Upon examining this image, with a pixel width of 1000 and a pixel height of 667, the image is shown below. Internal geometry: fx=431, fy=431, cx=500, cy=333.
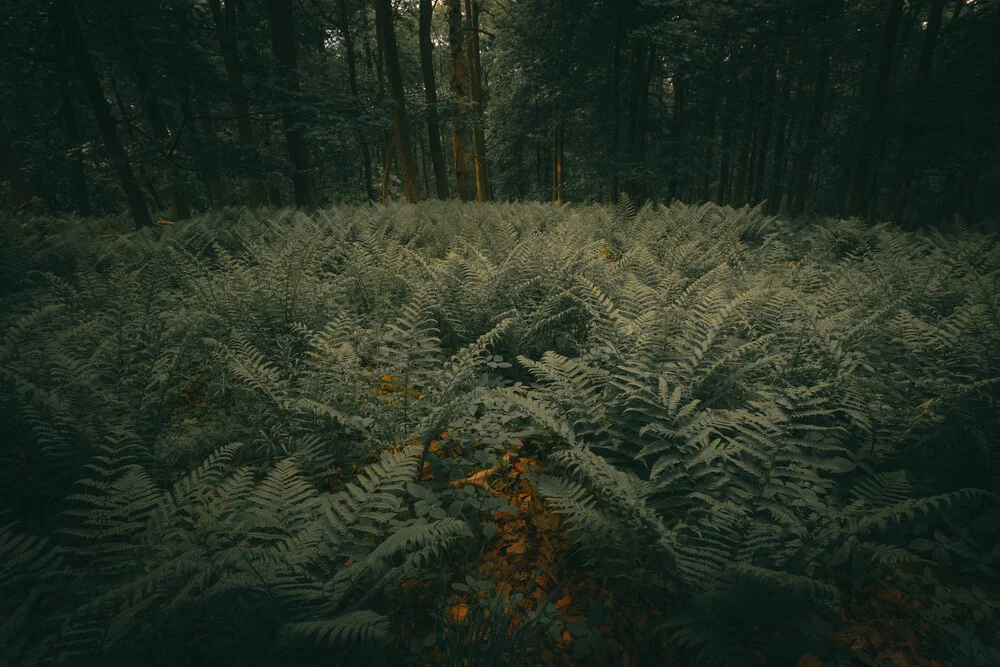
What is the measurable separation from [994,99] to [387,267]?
1053 cm

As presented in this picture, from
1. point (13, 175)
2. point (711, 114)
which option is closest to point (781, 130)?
point (711, 114)

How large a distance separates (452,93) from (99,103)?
8615 mm

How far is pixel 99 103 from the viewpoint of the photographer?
6.87 m

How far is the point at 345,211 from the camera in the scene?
980 cm

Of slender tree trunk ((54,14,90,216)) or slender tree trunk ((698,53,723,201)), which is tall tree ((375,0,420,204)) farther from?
slender tree trunk ((698,53,723,201))

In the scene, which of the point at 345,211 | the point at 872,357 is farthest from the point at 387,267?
the point at 345,211

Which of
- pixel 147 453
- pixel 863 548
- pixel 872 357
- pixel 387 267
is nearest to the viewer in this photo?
pixel 863 548

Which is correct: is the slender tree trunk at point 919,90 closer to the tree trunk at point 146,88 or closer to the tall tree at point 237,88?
the tall tree at point 237,88

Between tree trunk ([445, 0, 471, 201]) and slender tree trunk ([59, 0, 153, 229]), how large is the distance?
287 inches

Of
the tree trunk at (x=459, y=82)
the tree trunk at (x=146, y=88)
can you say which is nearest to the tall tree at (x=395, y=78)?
the tree trunk at (x=459, y=82)

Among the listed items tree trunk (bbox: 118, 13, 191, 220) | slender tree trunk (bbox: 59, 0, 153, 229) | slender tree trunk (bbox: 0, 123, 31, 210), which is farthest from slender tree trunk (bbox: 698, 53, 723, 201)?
slender tree trunk (bbox: 0, 123, 31, 210)

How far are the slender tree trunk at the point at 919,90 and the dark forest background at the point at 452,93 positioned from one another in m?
0.04

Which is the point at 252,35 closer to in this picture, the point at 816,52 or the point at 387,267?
the point at 387,267

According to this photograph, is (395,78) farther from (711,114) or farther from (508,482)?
(711,114)
